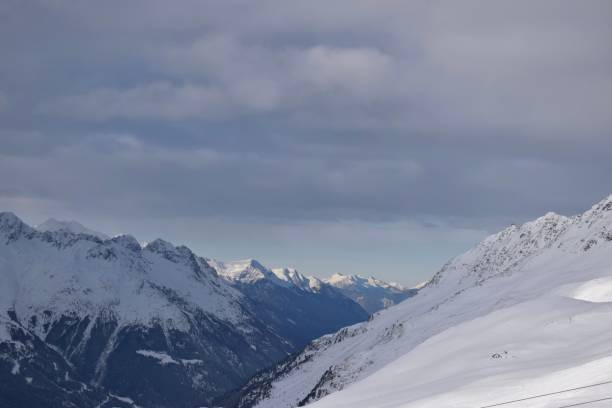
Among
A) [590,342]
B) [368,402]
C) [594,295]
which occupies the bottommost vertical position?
[368,402]

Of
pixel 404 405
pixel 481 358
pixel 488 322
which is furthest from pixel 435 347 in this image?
pixel 404 405

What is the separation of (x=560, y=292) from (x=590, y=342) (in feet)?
362

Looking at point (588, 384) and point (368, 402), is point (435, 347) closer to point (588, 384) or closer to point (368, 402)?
point (368, 402)

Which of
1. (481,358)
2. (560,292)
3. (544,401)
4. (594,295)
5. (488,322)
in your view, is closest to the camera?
(544,401)

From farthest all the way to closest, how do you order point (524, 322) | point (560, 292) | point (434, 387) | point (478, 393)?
point (560, 292), point (524, 322), point (434, 387), point (478, 393)

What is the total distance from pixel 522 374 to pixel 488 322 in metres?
27.4

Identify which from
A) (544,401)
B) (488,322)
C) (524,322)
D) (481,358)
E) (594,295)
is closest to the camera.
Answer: (544,401)

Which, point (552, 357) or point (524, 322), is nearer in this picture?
point (552, 357)

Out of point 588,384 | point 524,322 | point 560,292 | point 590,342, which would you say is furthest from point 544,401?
point 560,292

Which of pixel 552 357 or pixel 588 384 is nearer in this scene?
pixel 588 384

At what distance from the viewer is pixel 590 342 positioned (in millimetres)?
48656

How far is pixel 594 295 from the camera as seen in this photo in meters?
109

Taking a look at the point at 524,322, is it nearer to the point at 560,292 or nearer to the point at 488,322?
the point at 488,322

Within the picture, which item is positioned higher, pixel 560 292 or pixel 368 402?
pixel 560 292
